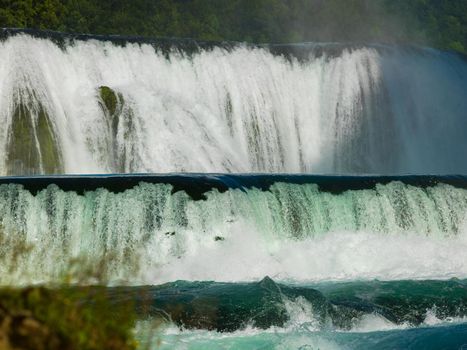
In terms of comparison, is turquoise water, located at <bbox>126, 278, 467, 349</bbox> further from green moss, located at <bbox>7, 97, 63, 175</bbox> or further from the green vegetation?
the green vegetation

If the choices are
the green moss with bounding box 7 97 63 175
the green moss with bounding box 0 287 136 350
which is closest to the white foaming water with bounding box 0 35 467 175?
the green moss with bounding box 7 97 63 175

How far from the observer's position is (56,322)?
4172 mm

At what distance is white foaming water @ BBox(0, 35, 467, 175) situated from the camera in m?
23.6

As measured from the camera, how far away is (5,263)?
14.3m

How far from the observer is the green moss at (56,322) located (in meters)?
4.08

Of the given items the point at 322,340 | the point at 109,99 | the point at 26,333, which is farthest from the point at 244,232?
the point at 26,333

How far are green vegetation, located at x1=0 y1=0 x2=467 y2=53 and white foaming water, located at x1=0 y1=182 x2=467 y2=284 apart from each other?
2145cm

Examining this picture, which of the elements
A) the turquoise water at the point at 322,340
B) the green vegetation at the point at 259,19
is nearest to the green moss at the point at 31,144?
the turquoise water at the point at 322,340

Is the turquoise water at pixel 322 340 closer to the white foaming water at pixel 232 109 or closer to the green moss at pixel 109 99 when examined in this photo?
the white foaming water at pixel 232 109

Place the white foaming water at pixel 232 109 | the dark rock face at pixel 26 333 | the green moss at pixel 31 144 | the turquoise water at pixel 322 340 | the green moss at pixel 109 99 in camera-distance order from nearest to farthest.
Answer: the dark rock face at pixel 26 333 → the turquoise water at pixel 322 340 → the green moss at pixel 31 144 → the white foaming water at pixel 232 109 → the green moss at pixel 109 99

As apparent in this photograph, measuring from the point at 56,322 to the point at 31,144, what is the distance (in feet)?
62.9

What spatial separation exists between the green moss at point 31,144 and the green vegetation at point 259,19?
14050 mm

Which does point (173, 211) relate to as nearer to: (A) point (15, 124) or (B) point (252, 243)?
(B) point (252, 243)

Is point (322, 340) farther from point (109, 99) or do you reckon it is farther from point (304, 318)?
point (109, 99)
